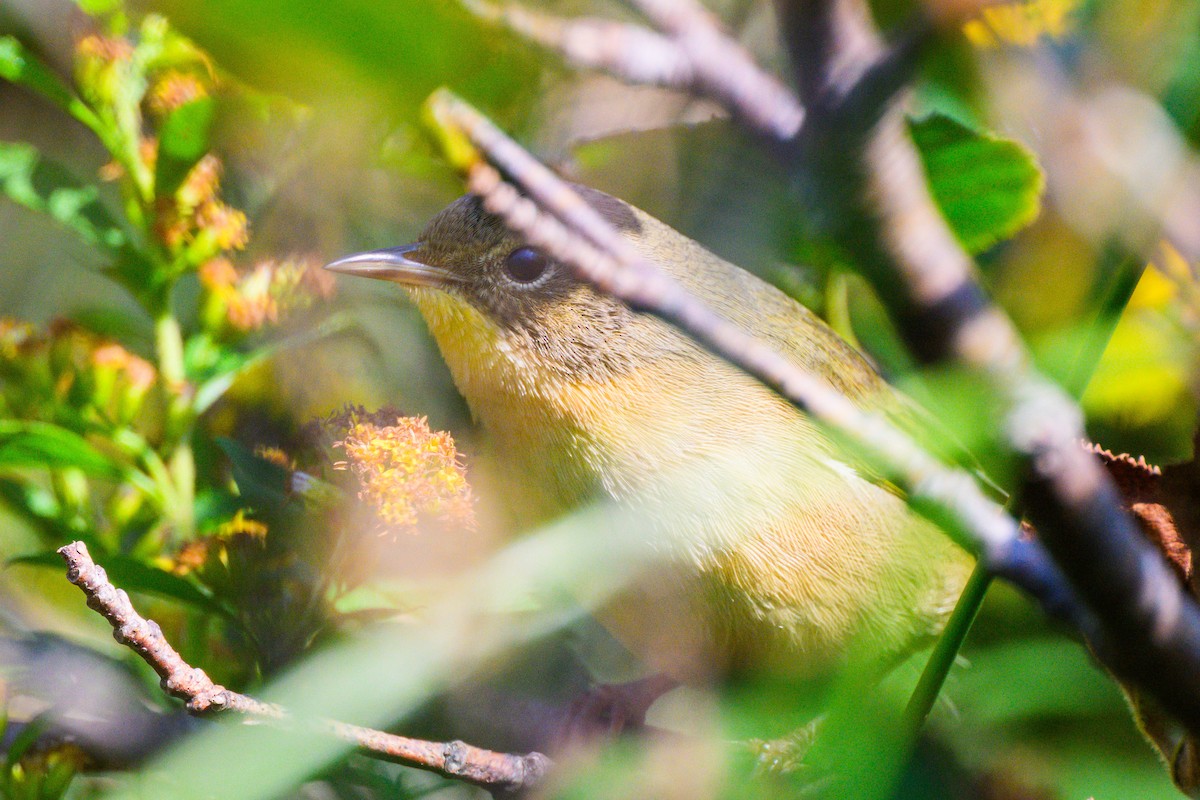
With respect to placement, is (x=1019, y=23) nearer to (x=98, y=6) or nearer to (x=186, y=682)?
(x=98, y=6)

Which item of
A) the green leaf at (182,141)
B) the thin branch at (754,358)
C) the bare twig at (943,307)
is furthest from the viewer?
the green leaf at (182,141)

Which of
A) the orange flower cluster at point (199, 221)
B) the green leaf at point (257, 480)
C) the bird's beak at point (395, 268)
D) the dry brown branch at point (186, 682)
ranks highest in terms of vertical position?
the orange flower cluster at point (199, 221)

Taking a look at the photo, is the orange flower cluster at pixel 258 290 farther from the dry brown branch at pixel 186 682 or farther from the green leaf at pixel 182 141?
the dry brown branch at pixel 186 682

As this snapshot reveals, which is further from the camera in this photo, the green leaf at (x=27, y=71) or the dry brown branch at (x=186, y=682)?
the green leaf at (x=27, y=71)

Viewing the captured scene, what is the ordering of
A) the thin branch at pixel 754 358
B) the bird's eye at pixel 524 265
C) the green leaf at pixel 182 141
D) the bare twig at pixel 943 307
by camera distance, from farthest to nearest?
the bird's eye at pixel 524 265 → the green leaf at pixel 182 141 → the thin branch at pixel 754 358 → the bare twig at pixel 943 307

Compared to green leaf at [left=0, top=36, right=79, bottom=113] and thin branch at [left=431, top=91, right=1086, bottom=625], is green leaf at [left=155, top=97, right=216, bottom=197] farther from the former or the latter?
thin branch at [left=431, top=91, right=1086, bottom=625]

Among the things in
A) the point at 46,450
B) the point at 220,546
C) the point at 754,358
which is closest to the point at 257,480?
the point at 220,546

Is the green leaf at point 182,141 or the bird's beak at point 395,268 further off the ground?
the green leaf at point 182,141

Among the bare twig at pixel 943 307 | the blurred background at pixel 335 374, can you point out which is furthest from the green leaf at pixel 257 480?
the bare twig at pixel 943 307
